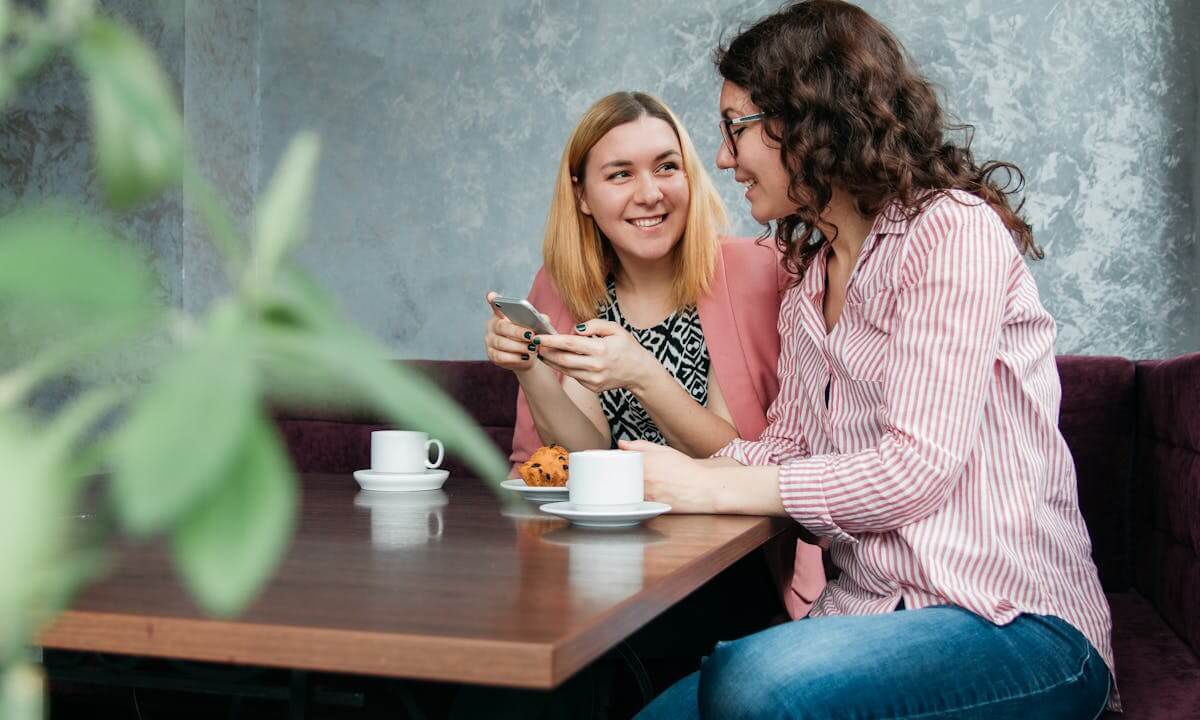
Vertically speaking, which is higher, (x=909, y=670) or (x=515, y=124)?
(x=515, y=124)

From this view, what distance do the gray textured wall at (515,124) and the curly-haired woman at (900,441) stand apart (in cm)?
126

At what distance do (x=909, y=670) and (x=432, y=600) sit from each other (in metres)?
0.56

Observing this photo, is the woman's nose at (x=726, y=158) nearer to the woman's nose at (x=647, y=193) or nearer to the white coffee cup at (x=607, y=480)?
the woman's nose at (x=647, y=193)

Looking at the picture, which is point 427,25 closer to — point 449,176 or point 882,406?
point 449,176

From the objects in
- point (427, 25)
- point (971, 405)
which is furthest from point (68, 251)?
point (427, 25)

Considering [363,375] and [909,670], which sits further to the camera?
[909,670]

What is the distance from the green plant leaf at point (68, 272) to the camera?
0.65 feet

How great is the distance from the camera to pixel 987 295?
1.34m

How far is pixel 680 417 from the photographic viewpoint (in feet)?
6.28

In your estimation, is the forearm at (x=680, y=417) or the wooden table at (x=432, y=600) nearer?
the wooden table at (x=432, y=600)

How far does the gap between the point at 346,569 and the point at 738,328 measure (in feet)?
3.75

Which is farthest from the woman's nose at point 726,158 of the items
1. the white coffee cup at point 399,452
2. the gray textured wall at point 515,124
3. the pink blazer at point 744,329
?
the gray textured wall at point 515,124

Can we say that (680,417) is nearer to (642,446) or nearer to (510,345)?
(510,345)

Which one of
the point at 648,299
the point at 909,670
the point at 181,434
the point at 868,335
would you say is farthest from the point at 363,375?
the point at 648,299
